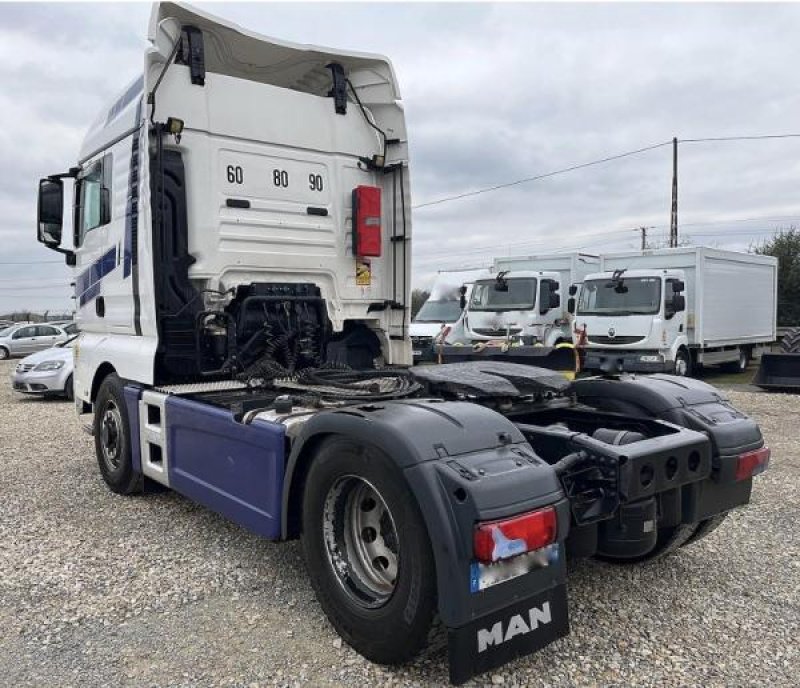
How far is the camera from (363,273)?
589 cm

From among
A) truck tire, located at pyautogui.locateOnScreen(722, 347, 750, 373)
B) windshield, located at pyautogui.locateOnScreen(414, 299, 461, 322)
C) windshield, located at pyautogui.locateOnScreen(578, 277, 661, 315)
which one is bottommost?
truck tire, located at pyautogui.locateOnScreen(722, 347, 750, 373)

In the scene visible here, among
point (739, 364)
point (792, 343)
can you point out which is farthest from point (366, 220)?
point (739, 364)

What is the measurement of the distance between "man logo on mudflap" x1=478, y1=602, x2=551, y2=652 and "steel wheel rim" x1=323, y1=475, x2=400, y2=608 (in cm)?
63

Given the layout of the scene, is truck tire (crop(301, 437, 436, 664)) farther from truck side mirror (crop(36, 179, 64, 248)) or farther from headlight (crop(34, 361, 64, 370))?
headlight (crop(34, 361, 64, 370))

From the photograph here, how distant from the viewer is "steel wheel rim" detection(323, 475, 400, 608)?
319 cm

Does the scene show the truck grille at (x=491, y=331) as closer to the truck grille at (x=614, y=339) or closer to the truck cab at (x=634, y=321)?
the truck cab at (x=634, y=321)

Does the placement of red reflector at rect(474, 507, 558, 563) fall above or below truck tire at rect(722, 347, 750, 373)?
above

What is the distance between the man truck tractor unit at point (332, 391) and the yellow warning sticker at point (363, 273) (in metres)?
0.05

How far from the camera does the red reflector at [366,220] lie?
570cm

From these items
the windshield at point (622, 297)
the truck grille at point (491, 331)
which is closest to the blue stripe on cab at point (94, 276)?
the truck grille at point (491, 331)

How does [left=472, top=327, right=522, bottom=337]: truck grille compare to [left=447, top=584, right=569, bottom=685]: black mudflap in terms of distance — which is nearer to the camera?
[left=447, top=584, right=569, bottom=685]: black mudflap

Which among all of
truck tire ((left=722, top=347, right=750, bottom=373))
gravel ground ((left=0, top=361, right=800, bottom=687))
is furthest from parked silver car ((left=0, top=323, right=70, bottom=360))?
gravel ground ((left=0, top=361, right=800, bottom=687))

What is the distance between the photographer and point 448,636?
102 inches

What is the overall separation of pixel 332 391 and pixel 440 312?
1400 centimetres
